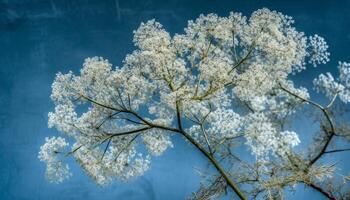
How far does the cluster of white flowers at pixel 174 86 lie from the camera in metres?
2.35

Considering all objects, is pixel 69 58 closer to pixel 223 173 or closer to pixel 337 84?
pixel 337 84

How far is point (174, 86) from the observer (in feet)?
8.34

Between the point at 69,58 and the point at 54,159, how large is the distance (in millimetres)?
7741

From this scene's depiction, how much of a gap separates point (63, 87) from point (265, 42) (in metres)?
1.12

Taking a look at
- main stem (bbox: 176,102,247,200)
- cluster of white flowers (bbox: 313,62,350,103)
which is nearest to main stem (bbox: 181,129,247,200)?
main stem (bbox: 176,102,247,200)

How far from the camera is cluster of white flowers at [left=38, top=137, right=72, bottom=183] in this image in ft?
8.60

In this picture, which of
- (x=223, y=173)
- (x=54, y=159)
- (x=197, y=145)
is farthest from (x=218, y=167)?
(x=54, y=159)

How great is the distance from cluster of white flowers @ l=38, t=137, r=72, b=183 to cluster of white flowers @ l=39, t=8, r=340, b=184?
0.03 metres

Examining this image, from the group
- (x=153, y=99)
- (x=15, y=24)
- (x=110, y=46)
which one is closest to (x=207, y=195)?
(x=153, y=99)

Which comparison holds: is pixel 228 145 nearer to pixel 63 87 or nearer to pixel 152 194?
pixel 63 87

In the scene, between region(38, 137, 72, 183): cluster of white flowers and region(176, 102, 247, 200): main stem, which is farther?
region(38, 137, 72, 183): cluster of white flowers

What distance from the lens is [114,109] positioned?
2646 millimetres

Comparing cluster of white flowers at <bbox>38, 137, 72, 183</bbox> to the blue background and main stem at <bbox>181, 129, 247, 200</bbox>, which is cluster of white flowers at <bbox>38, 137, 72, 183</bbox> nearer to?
main stem at <bbox>181, 129, 247, 200</bbox>

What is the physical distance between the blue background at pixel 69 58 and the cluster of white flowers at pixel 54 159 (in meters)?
6.97
